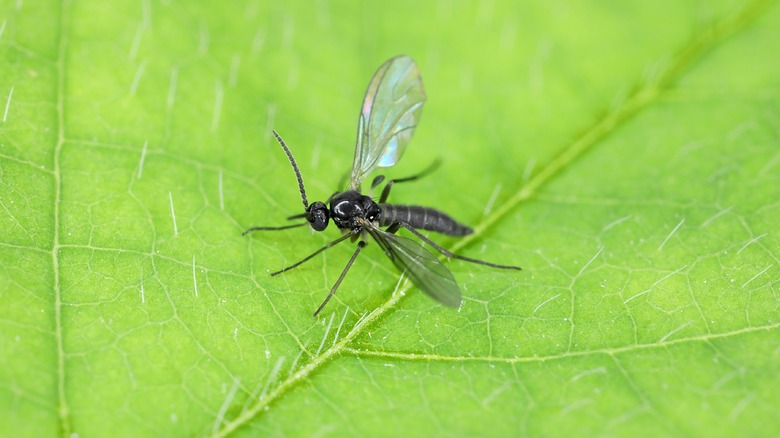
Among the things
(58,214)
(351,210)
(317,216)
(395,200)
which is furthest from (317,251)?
(58,214)

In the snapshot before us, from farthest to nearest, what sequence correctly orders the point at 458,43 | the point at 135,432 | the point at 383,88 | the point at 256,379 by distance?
the point at 458,43
the point at 383,88
the point at 256,379
the point at 135,432

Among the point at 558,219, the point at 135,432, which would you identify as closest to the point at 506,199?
the point at 558,219

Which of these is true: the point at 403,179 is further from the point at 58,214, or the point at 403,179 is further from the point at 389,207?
the point at 58,214

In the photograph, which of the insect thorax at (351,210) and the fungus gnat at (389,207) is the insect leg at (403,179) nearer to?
the fungus gnat at (389,207)

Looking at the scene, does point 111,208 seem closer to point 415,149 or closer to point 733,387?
point 415,149

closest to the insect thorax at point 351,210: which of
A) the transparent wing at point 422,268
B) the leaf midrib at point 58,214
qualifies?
the transparent wing at point 422,268
